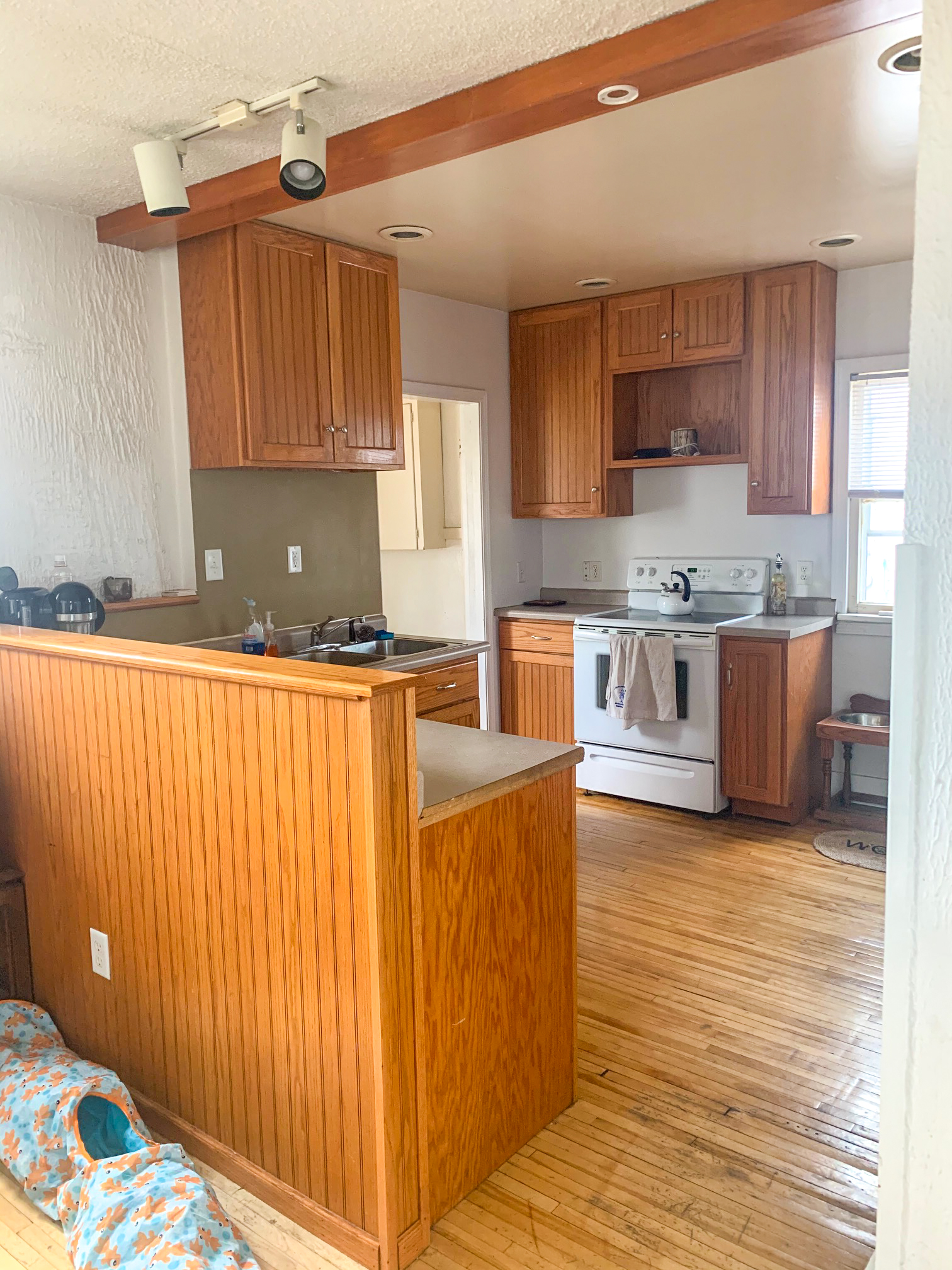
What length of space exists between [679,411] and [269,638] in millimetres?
2519

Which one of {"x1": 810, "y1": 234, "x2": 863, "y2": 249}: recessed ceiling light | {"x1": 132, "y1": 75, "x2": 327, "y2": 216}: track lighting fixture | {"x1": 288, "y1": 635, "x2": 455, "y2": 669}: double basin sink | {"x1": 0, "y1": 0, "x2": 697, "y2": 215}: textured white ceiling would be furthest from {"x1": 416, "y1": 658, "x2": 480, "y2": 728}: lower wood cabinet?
{"x1": 810, "y1": 234, "x2": 863, "y2": 249}: recessed ceiling light

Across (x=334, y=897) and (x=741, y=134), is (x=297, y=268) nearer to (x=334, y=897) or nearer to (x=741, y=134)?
(x=741, y=134)

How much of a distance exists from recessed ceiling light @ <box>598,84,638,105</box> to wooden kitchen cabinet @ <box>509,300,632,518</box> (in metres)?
2.57

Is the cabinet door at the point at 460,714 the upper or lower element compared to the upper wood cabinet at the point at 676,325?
lower

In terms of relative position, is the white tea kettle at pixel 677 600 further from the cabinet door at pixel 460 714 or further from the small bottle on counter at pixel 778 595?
the cabinet door at pixel 460 714

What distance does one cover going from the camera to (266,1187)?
77.2 inches

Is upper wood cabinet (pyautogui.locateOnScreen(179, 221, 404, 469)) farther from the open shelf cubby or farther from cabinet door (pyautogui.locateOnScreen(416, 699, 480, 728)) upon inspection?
the open shelf cubby

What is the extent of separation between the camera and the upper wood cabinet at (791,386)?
422cm

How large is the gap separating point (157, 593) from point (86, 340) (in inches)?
36.1

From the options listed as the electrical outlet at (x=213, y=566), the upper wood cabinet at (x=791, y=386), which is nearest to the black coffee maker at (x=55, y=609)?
the electrical outlet at (x=213, y=566)

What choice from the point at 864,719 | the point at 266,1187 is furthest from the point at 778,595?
the point at 266,1187

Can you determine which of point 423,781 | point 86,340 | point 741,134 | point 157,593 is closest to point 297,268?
point 86,340

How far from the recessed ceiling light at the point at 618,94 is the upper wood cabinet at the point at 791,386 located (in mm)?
2231

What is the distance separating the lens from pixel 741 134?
106 inches
